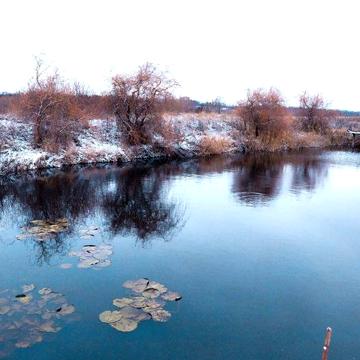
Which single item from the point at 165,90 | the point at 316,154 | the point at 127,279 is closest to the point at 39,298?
the point at 127,279

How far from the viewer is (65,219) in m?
12.4

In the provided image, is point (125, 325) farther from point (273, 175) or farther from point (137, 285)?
point (273, 175)

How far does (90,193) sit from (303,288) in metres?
10.5

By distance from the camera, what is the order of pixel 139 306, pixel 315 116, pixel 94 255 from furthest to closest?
pixel 315 116, pixel 94 255, pixel 139 306

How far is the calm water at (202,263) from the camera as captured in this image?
6219mm

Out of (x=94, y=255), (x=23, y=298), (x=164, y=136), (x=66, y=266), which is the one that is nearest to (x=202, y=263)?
(x=94, y=255)

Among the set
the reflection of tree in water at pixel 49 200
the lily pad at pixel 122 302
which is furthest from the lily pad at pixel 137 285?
the reflection of tree in water at pixel 49 200

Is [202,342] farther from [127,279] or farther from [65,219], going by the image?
[65,219]

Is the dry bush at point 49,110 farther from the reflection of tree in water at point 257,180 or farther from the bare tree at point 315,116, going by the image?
the bare tree at point 315,116

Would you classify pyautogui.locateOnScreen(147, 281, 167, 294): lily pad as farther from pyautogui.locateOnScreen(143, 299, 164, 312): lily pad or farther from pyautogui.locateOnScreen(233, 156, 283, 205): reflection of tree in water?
pyautogui.locateOnScreen(233, 156, 283, 205): reflection of tree in water

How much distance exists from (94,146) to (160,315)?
786 inches

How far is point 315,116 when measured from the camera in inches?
1716

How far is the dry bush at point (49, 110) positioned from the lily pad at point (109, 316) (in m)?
17.7

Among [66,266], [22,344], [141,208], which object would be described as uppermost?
[141,208]
